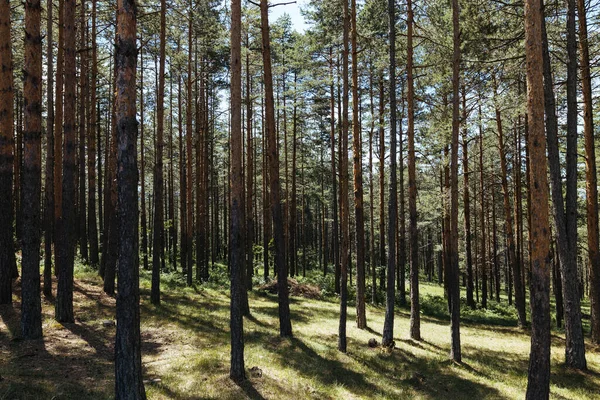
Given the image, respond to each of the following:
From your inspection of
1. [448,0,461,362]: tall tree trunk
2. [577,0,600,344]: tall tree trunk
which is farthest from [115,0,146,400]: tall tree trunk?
[577,0,600,344]: tall tree trunk

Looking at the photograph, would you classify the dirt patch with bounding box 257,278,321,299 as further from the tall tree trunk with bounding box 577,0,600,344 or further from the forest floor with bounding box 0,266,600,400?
the tall tree trunk with bounding box 577,0,600,344

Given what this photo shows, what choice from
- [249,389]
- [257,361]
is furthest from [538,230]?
[257,361]

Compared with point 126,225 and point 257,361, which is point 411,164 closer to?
point 257,361

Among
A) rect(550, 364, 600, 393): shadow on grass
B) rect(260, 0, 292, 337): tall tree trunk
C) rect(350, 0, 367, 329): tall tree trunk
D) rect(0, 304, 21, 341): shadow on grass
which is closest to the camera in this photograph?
rect(0, 304, 21, 341): shadow on grass

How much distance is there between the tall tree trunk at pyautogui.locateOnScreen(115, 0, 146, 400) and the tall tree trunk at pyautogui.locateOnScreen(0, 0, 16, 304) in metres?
5.71

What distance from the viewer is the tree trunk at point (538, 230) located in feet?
22.7

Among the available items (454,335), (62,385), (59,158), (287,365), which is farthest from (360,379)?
(59,158)

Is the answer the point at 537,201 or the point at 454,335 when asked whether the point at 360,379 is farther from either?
the point at 537,201

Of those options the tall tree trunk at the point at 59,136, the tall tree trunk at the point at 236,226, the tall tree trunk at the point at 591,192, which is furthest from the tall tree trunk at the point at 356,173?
the tall tree trunk at the point at 59,136

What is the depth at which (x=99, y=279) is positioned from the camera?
16.1 meters

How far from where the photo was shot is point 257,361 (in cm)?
922

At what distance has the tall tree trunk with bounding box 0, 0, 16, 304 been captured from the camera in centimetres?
930

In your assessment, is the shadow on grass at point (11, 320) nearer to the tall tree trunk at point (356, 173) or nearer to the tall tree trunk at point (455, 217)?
the tall tree trunk at point (356, 173)

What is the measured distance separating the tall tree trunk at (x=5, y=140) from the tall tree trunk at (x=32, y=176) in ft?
2.79
